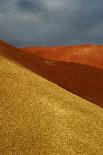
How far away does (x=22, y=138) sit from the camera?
Result: 8.32 meters

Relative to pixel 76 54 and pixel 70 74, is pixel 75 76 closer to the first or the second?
pixel 70 74

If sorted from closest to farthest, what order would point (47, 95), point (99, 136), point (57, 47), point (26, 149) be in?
1. point (26, 149)
2. point (99, 136)
3. point (47, 95)
4. point (57, 47)

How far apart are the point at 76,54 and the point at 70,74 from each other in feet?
34.0

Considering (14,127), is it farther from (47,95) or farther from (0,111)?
(47,95)

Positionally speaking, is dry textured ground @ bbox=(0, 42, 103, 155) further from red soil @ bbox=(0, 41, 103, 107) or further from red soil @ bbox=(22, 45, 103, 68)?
red soil @ bbox=(22, 45, 103, 68)

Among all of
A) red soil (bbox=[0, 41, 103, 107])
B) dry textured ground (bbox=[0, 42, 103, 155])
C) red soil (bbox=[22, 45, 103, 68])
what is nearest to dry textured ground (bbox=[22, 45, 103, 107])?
red soil (bbox=[0, 41, 103, 107])

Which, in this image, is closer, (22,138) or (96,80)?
(22,138)

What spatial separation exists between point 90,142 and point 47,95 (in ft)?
6.25

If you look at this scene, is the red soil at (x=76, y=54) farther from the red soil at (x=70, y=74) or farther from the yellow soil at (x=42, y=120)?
the yellow soil at (x=42, y=120)

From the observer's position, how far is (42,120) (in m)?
9.07

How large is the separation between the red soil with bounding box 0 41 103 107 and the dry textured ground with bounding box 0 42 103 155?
3.47 meters

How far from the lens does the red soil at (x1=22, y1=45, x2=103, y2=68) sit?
25.8 m

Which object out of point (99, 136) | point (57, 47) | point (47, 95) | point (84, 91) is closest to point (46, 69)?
point (84, 91)

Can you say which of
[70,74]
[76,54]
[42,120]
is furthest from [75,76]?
[76,54]
